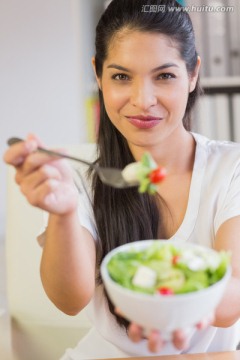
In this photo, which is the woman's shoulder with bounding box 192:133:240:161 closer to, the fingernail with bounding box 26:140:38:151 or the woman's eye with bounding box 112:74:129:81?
the woman's eye with bounding box 112:74:129:81

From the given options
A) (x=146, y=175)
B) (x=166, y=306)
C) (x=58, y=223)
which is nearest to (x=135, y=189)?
(x=58, y=223)

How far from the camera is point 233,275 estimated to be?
1.13 metres

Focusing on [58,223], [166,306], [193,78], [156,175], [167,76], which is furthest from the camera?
[193,78]

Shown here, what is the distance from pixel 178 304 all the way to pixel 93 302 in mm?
629

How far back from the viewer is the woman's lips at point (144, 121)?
118cm

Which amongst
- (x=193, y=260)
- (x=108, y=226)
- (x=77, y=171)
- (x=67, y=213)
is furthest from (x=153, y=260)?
(x=77, y=171)

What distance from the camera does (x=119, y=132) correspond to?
1.37m

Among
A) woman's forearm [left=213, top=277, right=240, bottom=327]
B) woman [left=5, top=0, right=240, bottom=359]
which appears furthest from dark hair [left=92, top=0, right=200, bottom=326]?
woman's forearm [left=213, top=277, right=240, bottom=327]

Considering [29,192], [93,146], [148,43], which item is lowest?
[93,146]

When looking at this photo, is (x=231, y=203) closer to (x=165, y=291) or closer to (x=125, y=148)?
(x=125, y=148)

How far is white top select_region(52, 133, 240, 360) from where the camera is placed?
1.25 m

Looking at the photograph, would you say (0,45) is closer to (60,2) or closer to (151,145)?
(60,2)

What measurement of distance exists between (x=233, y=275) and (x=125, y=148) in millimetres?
382

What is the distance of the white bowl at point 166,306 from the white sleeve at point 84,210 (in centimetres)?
51
